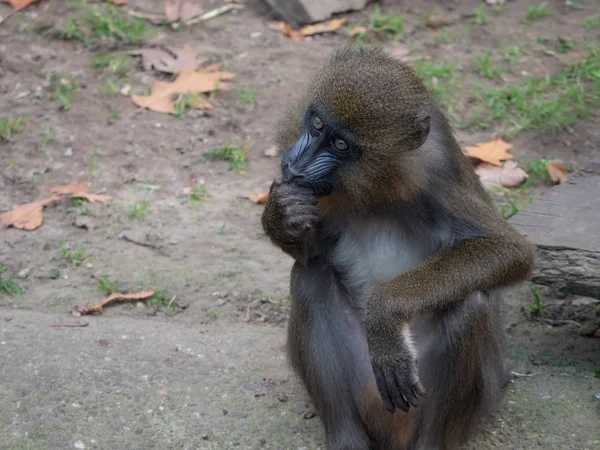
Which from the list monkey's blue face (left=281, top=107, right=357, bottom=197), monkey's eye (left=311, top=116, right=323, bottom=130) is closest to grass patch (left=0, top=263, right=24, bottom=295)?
monkey's blue face (left=281, top=107, right=357, bottom=197)

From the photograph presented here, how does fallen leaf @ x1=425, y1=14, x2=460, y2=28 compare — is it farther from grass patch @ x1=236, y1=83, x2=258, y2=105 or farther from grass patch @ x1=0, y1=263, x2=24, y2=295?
grass patch @ x1=0, y1=263, x2=24, y2=295

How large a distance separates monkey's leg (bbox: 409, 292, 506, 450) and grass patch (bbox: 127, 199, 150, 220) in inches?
101

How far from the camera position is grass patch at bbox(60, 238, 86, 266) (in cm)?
545

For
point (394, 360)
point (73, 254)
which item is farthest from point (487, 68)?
point (394, 360)

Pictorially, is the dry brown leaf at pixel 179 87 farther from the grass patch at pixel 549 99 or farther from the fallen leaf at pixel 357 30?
the grass patch at pixel 549 99

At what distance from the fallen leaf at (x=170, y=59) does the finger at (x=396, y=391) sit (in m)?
4.36

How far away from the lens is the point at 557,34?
7.67 m

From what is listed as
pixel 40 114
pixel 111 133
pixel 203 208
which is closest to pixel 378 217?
pixel 203 208

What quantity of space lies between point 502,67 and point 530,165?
141cm

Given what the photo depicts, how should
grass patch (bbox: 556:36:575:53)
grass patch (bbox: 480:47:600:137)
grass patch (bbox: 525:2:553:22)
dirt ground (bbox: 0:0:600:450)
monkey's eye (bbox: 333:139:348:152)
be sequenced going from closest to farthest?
monkey's eye (bbox: 333:139:348:152)
dirt ground (bbox: 0:0:600:450)
grass patch (bbox: 480:47:600:137)
grass patch (bbox: 556:36:575:53)
grass patch (bbox: 525:2:553:22)

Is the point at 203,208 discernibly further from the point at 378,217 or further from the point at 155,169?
the point at 378,217

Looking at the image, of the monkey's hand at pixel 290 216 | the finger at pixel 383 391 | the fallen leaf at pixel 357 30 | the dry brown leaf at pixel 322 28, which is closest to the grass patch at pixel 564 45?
the fallen leaf at pixel 357 30

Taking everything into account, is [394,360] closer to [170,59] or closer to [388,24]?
[170,59]

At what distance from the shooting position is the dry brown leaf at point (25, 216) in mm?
5707
